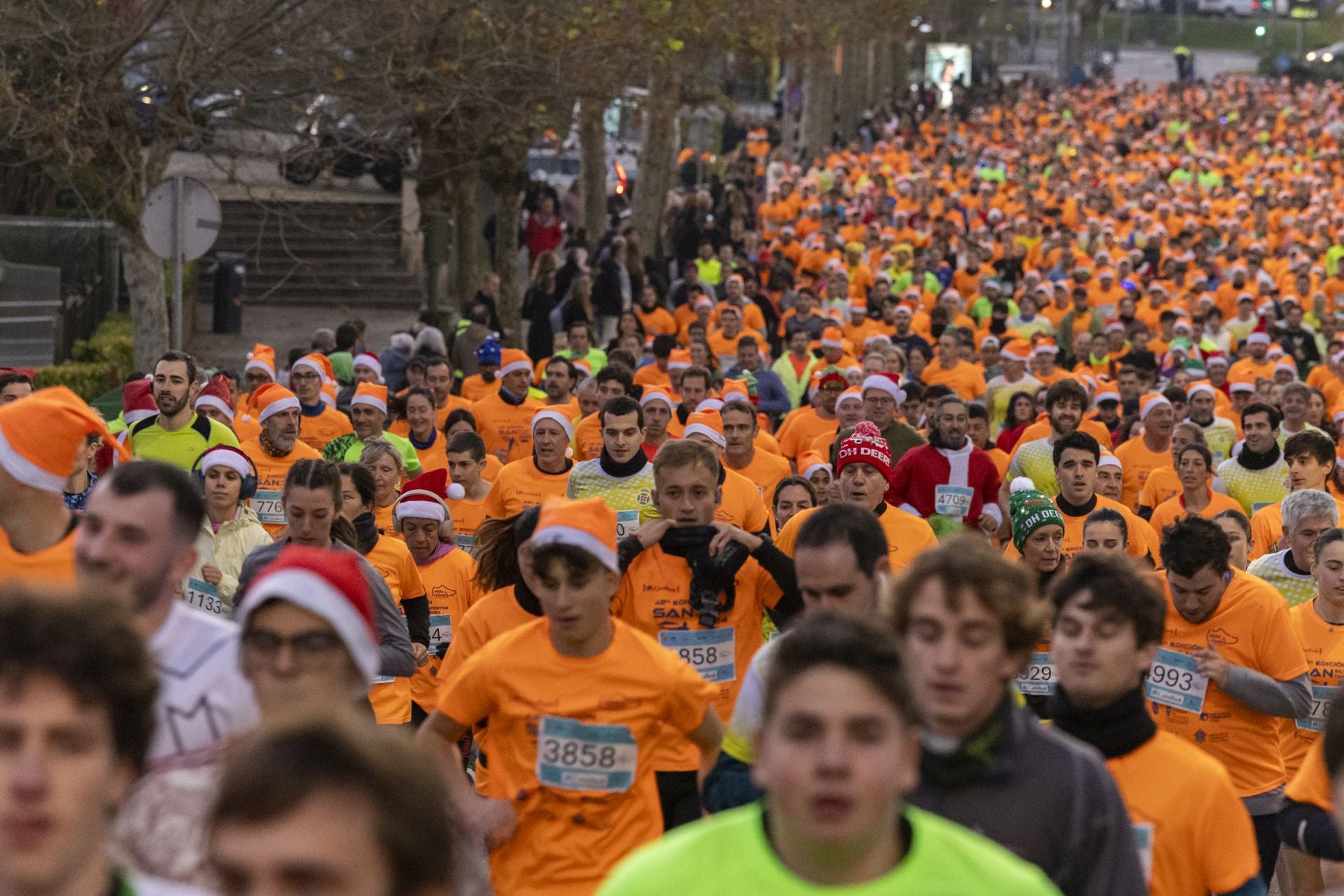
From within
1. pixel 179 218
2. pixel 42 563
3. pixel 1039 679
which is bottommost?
pixel 1039 679

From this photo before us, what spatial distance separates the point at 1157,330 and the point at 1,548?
70.7 ft

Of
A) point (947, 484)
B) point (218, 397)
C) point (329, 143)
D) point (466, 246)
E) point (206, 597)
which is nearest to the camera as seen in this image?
point (206, 597)

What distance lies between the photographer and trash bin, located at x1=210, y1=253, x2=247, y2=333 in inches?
1170

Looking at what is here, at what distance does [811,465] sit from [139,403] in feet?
12.3


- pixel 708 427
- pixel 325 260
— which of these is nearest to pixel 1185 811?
pixel 708 427

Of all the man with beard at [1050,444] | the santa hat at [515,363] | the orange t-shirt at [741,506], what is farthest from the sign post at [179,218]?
the orange t-shirt at [741,506]

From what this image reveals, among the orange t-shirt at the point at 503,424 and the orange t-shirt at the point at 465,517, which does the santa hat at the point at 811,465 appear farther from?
the orange t-shirt at the point at 503,424

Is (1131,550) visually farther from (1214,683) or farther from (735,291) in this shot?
(735,291)

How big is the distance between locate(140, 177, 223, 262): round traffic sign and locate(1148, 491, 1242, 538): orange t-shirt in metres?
7.01

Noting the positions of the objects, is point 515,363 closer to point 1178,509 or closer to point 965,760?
point 1178,509

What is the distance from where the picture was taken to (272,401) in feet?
40.1

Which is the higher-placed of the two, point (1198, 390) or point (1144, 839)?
point (1198, 390)

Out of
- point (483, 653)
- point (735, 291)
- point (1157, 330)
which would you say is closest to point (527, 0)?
point (735, 291)

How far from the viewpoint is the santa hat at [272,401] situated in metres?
11.9
